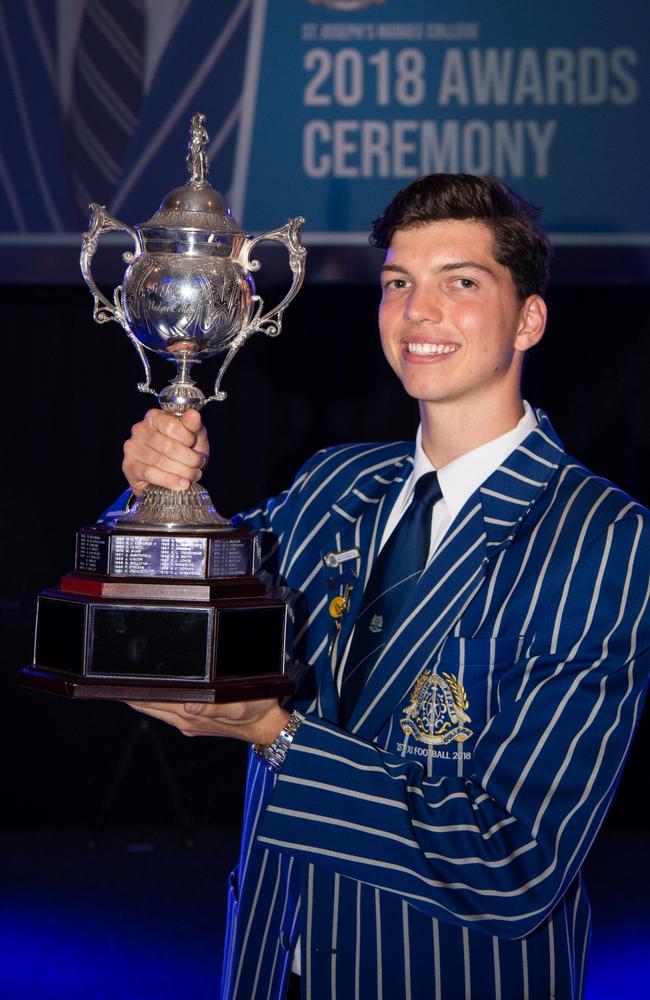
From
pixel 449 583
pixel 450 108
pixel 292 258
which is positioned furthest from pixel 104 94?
pixel 449 583

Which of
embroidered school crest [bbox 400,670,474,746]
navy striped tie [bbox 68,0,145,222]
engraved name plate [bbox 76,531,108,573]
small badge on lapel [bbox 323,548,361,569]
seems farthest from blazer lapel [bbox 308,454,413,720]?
navy striped tie [bbox 68,0,145,222]

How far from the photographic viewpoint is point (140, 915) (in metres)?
3.41

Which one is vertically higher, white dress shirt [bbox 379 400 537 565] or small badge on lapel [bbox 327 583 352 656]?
white dress shirt [bbox 379 400 537 565]

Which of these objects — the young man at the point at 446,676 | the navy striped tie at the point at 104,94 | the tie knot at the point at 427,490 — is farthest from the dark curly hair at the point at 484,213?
the navy striped tie at the point at 104,94

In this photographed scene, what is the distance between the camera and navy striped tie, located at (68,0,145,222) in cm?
348

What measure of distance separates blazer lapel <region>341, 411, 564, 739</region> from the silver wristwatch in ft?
0.50

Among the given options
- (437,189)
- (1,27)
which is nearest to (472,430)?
(437,189)

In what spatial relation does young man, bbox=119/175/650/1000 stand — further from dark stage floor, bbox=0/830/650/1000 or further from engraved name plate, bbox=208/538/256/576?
dark stage floor, bbox=0/830/650/1000

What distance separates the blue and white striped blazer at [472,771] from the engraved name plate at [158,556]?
24cm

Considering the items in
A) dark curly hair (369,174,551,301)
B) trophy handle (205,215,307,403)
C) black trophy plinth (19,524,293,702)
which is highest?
dark curly hair (369,174,551,301)

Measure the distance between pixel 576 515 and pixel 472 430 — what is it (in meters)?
0.22

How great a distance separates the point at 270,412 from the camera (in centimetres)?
397

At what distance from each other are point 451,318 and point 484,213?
0.52 ft

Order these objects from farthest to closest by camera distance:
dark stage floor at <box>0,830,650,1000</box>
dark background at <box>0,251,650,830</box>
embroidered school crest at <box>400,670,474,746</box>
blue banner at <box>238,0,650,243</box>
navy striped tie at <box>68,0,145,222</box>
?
1. dark background at <box>0,251,650,830</box>
2. navy striped tie at <box>68,0,145,222</box>
3. blue banner at <box>238,0,650,243</box>
4. dark stage floor at <box>0,830,650,1000</box>
5. embroidered school crest at <box>400,670,474,746</box>
